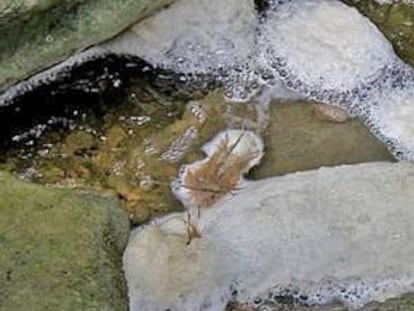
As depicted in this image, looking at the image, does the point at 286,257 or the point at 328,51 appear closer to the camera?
the point at 286,257

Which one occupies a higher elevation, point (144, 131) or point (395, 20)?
point (395, 20)

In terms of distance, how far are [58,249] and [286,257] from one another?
3.07 ft

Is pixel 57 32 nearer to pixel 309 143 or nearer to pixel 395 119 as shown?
pixel 309 143

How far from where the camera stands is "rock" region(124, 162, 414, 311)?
2.57 m

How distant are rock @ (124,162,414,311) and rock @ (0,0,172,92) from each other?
542mm

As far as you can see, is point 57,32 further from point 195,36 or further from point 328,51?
point 328,51

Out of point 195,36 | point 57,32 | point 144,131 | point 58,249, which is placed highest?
point 58,249

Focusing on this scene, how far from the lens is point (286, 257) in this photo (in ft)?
8.52

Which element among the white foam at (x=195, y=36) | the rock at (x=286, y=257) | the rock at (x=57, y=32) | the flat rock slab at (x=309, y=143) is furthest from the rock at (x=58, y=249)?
the white foam at (x=195, y=36)

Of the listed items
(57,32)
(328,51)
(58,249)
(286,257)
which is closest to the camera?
(58,249)

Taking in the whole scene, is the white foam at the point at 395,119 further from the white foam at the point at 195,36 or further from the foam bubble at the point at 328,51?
the white foam at the point at 195,36

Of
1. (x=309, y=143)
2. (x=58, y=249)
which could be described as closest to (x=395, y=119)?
(x=309, y=143)

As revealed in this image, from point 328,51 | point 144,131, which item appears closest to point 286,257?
point 144,131

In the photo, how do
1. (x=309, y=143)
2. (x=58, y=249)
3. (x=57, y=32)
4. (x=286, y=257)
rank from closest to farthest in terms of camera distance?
(x=58, y=249)
(x=286, y=257)
(x=57, y=32)
(x=309, y=143)
